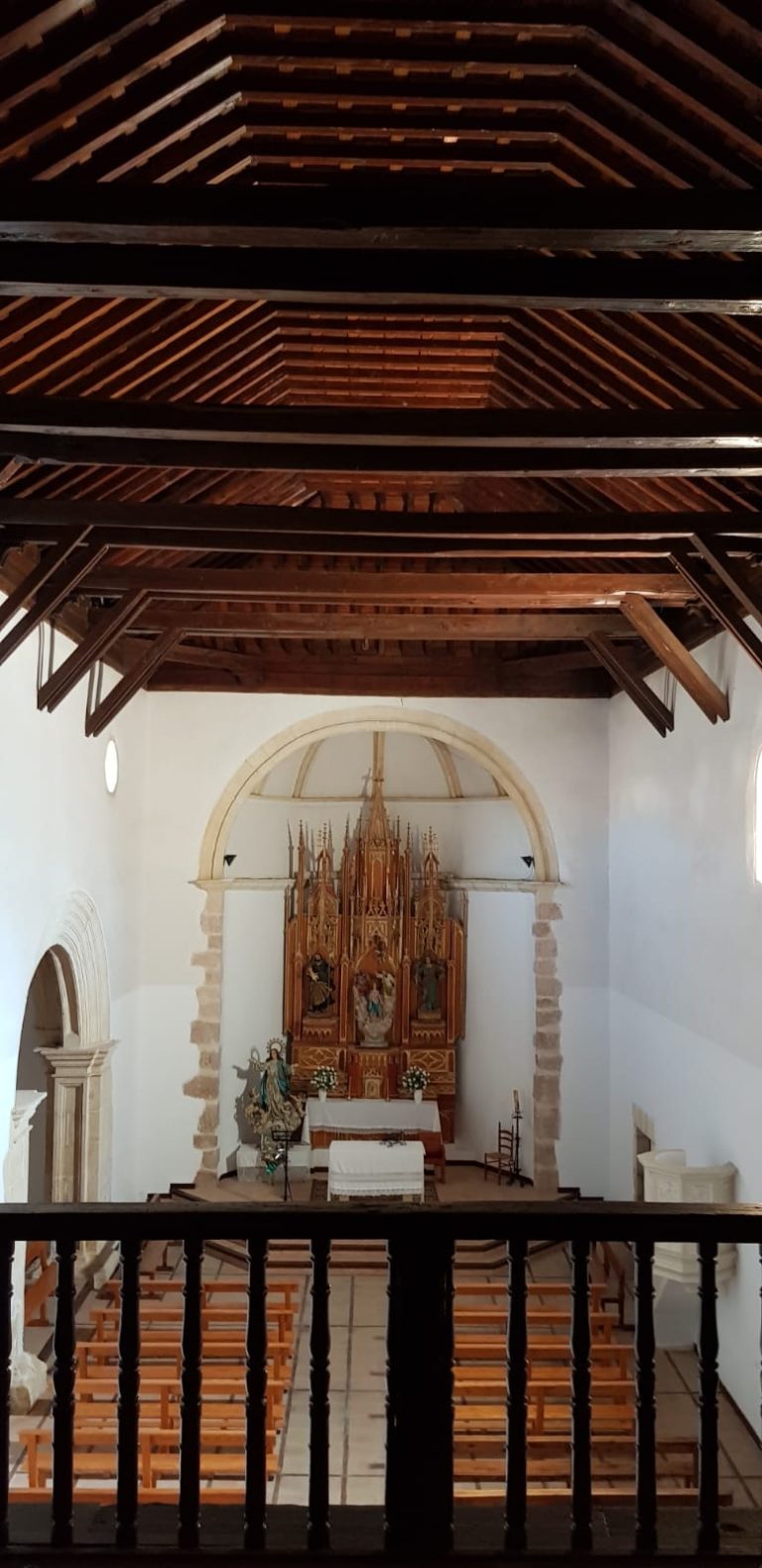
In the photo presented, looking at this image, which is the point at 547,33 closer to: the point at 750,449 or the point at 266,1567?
the point at 750,449

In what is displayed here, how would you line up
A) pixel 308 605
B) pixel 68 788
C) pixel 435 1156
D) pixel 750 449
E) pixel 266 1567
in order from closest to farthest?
pixel 266 1567 < pixel 750 449 < pixel 68 788 < pixel 308 605 < pixel 435 1156

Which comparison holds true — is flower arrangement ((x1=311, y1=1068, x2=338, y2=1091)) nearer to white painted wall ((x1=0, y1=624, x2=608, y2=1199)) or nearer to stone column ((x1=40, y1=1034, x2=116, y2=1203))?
white painted wall ((x1=0, y1=624, x2=608, y2=1199))

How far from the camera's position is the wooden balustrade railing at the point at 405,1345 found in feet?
7.59

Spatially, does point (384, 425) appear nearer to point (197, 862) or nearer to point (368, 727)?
point (368, 727)

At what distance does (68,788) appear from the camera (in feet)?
31.4

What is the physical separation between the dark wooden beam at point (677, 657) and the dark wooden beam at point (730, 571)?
5.28ft

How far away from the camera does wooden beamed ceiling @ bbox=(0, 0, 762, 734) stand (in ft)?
11.6

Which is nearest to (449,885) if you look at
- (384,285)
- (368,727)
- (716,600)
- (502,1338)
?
(368,727)

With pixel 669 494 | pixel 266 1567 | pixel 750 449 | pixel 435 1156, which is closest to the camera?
pixel 266 1567

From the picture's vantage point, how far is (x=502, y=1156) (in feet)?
43.5

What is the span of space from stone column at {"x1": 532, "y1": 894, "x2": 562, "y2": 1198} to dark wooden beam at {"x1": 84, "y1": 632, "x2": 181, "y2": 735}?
484cm

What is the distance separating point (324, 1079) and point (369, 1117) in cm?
64

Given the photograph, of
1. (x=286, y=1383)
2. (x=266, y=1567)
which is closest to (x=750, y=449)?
(x=266, y=1567)

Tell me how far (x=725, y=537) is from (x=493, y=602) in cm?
202
